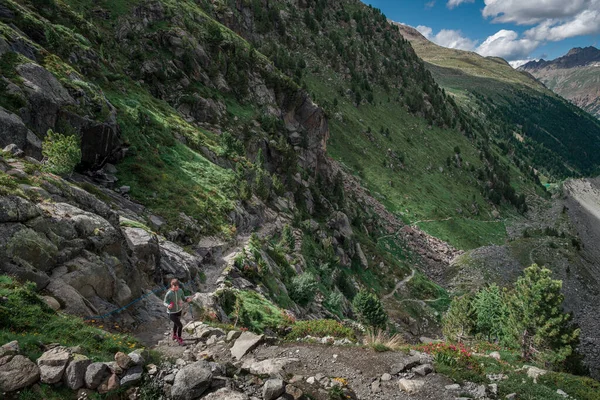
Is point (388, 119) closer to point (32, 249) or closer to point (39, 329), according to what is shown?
point (32, 249)

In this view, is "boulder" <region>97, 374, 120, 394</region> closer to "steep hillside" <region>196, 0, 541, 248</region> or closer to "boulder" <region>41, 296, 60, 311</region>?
"boulder" <region>41, 296, 60, 311</region>

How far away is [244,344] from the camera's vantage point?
1410 centimetres

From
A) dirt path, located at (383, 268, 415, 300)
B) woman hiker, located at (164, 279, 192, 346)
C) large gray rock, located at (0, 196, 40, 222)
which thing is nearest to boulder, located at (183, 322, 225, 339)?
woman hiker, located at (164, 279, 192, 346)

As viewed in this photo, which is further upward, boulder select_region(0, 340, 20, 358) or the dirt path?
boulder select_region(0, 340, 20, 358)

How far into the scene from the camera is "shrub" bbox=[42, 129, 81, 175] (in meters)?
18.2

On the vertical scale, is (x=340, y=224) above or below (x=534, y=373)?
below

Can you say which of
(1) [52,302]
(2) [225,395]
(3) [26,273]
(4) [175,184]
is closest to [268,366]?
(2) [225,395]

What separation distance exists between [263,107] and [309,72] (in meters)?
46.0

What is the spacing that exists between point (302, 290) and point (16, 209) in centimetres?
2063

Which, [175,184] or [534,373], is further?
[175,184]

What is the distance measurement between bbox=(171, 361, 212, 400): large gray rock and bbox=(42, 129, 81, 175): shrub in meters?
14.4

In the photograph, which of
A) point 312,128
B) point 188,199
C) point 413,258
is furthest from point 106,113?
point 413,258

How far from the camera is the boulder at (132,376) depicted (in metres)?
9.16

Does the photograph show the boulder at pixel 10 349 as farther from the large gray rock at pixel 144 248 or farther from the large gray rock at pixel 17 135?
the large gray rock at pixel 17 135
